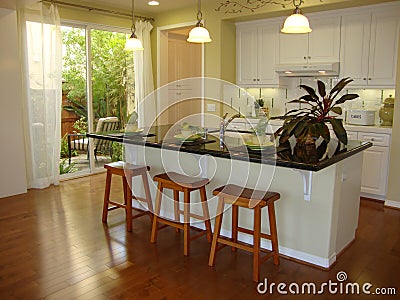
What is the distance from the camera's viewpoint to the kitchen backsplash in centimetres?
510

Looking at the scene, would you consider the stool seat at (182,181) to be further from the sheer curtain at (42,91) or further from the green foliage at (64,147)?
the green foliage at (64,147)

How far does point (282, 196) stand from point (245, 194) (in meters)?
0.43

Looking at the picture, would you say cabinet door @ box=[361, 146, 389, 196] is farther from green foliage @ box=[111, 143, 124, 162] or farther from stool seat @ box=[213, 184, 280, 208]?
green foliage @ box=[111, 143, 124, 162]

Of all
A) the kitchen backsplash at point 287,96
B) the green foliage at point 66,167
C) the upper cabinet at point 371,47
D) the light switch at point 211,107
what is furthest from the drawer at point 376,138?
the green foliage at point 66,167

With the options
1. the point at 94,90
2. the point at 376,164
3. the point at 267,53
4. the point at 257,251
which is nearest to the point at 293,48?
the point at 267,53

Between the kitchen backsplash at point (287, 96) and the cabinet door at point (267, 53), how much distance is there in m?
0.26

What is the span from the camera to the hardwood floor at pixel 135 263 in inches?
104

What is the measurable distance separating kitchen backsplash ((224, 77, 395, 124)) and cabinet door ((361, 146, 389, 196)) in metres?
0.61

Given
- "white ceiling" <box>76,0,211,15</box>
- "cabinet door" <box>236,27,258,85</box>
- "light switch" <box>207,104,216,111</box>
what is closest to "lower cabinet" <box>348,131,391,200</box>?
"cabinet door" <box>236,27,258,85</box>

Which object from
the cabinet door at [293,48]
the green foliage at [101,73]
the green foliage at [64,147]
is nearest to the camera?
the cabinet door at [293,48]

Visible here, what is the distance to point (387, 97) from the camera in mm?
4984

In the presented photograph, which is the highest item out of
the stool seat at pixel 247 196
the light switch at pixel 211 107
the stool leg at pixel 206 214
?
the light switch at pixel 211 107

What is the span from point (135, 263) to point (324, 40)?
389cm

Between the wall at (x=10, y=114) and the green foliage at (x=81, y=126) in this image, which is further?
the green foliage at (x=81, y=126)
